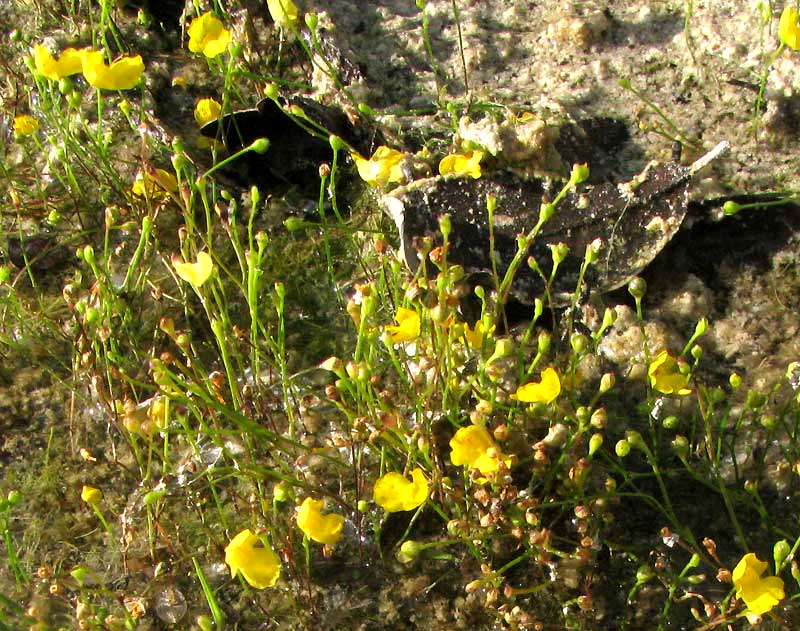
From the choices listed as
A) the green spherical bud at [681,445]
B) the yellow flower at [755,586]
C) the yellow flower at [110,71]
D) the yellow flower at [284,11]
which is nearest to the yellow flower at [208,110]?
the yellow flower at [284,11]

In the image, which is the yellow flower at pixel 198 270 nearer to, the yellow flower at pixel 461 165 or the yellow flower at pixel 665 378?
the yellow flower at pixel 461 165

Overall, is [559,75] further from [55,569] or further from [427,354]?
[55,569]

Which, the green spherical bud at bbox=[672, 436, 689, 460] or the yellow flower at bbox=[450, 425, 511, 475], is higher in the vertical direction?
the yellow flower at bbox=[450, 425, 511, 475]

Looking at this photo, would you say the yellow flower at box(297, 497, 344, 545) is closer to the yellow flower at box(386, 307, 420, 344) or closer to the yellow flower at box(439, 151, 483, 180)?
the yellow flower at box(386, 307, 420, 344)

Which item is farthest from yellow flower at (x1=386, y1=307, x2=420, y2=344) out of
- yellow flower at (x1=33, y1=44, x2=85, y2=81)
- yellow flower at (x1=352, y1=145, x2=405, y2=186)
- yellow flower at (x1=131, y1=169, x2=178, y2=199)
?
yellow flower at (x1=33, y1=44, x2=85, y2=81)

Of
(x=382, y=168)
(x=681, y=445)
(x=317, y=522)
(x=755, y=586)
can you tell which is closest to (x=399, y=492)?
(x=317, y=522)
